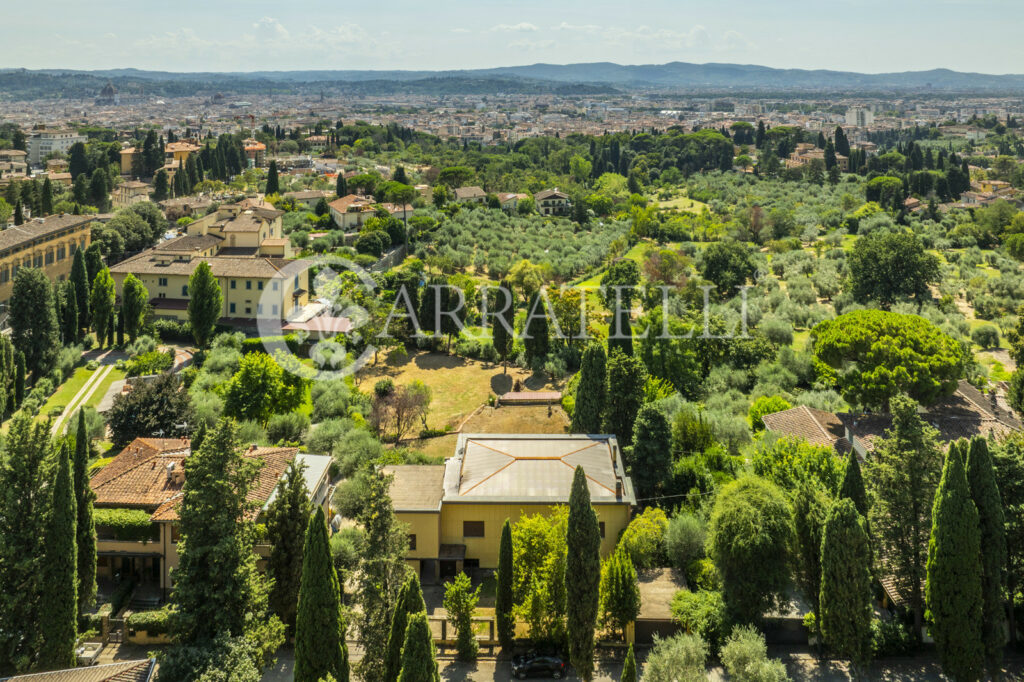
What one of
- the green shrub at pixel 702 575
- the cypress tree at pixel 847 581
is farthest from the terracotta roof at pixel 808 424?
the cypress tree at pixel 847 581

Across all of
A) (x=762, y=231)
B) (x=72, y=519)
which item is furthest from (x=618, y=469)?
(x=762, y=231)

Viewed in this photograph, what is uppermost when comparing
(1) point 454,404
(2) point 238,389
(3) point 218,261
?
(3) point 218,261

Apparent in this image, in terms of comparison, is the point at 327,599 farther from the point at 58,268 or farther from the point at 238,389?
the point at 58,268

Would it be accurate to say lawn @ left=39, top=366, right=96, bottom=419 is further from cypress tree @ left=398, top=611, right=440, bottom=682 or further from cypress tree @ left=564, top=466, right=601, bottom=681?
cypress tree @ left=564, top=466, right=601, bottom=681

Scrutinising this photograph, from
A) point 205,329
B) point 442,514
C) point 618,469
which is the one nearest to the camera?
point 442,514

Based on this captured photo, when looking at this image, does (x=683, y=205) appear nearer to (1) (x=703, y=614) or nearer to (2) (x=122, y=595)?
(1) (x=703, y=614)

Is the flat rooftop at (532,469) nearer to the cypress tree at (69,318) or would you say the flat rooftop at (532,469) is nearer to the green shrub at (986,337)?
the cypress tree at (69,318)

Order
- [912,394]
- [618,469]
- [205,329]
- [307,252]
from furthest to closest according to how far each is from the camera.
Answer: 1. [307,252]
2. [205,329]
3. [912,394]
4. [618,469]
